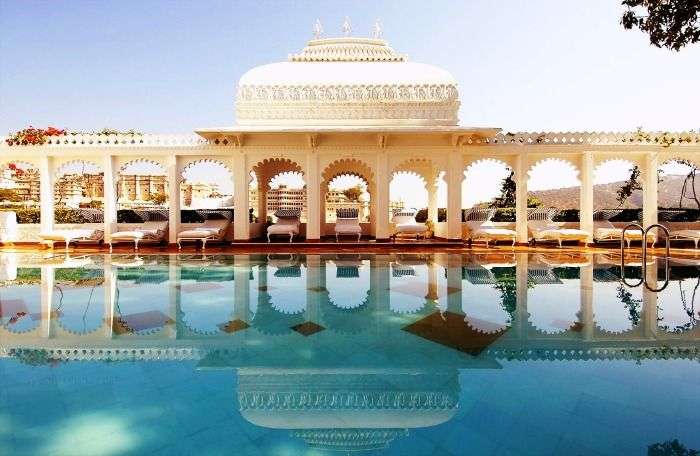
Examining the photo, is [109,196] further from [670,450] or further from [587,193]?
[587,193]

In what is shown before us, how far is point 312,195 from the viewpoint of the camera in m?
13.3

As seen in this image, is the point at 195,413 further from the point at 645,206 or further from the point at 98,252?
the point at 645,206

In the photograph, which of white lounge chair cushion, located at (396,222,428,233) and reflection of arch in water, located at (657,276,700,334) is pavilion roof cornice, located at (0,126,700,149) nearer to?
white lounge chair cushion, located at (396,222,428,233)

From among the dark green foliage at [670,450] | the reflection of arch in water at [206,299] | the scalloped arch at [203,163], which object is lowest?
the dark green foliage at [670,450]

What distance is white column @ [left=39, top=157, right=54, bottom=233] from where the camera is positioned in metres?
13.4

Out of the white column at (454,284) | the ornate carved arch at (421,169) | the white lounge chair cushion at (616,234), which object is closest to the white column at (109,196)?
the ornate carved arch at (421,169)

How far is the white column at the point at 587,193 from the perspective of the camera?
42.8 feet

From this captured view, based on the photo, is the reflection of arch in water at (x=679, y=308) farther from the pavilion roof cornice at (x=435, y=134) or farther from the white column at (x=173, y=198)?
the white column at (x=173, y=198)

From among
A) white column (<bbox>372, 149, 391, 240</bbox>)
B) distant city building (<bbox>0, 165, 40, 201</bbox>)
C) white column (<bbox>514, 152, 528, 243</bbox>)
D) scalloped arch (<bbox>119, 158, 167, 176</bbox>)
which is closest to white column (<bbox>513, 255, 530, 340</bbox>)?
white column (<bbox>514, 152, 528, 243</bbox>)

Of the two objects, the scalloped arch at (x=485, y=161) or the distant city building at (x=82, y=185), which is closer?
the scalloped arch at (x=485, y=161)

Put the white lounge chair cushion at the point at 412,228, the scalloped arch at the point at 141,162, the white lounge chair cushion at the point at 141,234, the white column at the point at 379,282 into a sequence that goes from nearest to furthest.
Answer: the white column at the point at 379,282, the white lounge chair cushion at the point at 141,234, the scalloped arch at the point at 141,162, the white lounge chair cushion at the point at 412,228

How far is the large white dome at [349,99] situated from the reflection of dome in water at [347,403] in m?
10.7

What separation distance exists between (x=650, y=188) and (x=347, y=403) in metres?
14.6

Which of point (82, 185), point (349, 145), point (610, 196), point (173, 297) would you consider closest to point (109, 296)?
point (173, 297)
